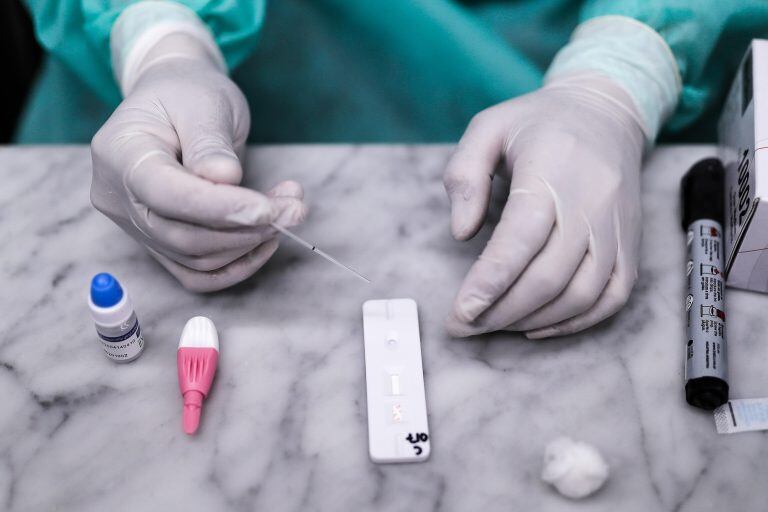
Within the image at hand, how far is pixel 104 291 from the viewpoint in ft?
2.08

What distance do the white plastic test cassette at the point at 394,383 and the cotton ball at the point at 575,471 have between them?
119 millimetres

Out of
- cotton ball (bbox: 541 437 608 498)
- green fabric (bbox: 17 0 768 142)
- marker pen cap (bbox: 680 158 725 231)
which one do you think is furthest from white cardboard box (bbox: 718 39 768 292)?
cotton ball (bbox: 541 437 608 498)

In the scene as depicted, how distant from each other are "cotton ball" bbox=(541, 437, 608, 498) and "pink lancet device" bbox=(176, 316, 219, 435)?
0.34m

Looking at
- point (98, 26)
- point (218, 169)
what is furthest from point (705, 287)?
point (98, 26)

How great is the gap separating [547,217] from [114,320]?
17.5 inches

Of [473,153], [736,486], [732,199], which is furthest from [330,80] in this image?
[736,486]

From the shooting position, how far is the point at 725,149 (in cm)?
86

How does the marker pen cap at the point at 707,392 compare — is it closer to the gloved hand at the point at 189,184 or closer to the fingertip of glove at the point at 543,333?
the fingertip of glove at the point at 543,333

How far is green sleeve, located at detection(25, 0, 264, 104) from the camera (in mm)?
942

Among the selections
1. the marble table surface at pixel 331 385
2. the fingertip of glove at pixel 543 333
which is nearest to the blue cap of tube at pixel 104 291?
the marble table surface at pixel 331 385

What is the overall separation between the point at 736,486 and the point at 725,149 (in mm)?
426

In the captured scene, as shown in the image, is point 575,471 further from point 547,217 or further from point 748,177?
point 748,177

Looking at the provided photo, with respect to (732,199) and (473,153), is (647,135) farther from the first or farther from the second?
(473,153)

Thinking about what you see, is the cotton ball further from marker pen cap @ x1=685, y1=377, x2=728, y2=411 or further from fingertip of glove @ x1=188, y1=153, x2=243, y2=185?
fingertip of glove @ x1=188, y1=153, x2=243, y2=185
